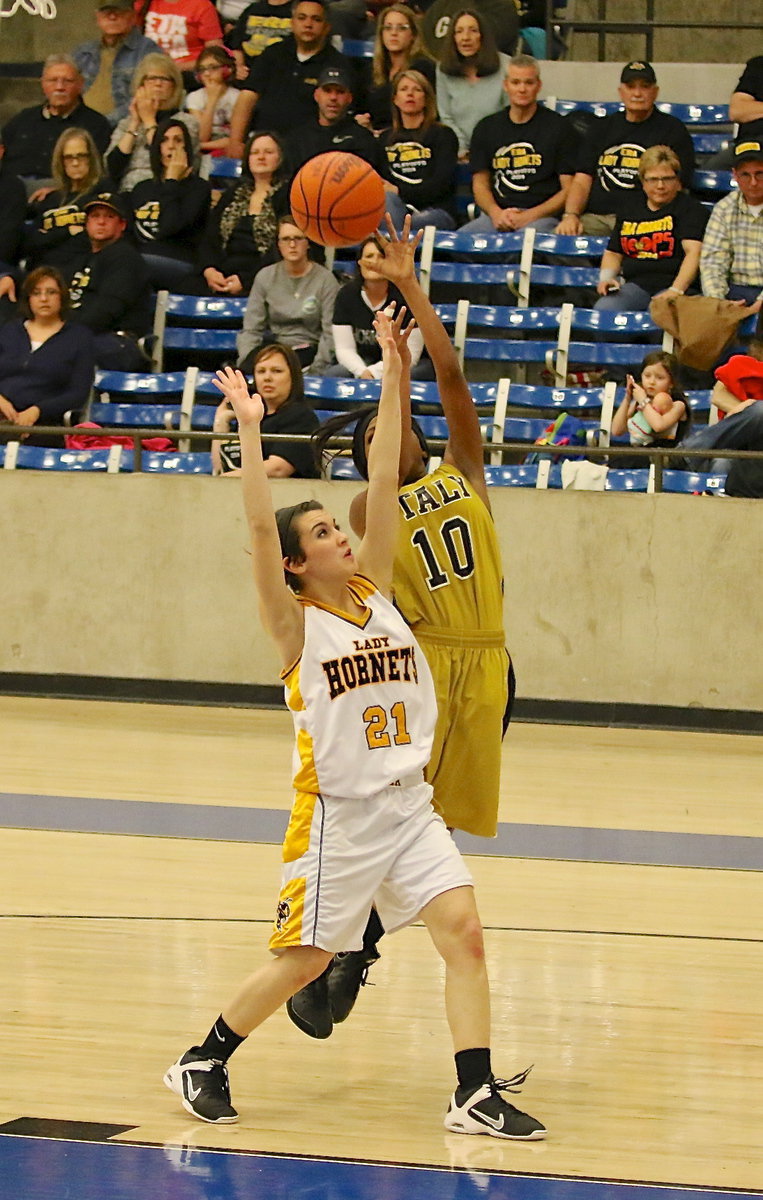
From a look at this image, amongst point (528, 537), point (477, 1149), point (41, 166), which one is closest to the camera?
point (477, 1149)

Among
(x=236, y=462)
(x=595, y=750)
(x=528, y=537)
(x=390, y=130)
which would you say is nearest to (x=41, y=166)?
(x=390, y=130)

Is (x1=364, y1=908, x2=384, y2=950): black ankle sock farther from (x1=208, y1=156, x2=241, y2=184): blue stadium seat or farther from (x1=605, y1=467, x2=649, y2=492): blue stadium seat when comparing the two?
(x1=208, y1=156, x2=241, y2=184): blue stadium seat

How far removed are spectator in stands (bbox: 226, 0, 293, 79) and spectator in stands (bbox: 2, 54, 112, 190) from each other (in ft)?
3.63

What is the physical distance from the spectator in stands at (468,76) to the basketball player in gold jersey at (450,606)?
25.3ft

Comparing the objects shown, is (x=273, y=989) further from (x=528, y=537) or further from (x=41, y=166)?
(x=41, y=166)

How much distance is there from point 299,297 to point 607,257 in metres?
1.92

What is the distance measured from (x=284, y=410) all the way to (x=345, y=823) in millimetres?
6009

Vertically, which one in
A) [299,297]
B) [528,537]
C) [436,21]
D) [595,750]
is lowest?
[595,750]

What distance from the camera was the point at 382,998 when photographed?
4.75 metres

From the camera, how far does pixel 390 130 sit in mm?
11672

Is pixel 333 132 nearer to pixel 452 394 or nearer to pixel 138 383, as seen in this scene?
pixel 138 383

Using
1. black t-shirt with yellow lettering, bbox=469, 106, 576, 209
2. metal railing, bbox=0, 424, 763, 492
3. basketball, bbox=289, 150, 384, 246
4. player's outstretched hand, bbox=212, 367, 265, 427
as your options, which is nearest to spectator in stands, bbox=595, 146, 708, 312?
black t-shirt with yellow lettering, bbox=469, 106, 576, 209

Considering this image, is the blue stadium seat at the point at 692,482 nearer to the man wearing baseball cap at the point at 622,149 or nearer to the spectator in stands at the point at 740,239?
the spectator in stands at the point at 740,239

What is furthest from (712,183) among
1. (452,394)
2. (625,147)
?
(452,394)
